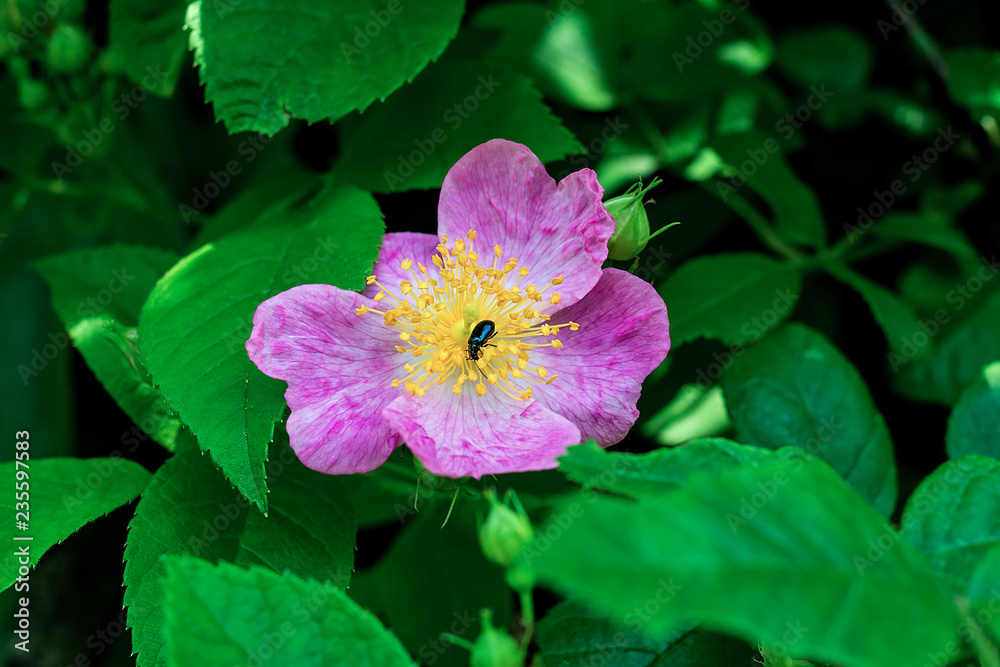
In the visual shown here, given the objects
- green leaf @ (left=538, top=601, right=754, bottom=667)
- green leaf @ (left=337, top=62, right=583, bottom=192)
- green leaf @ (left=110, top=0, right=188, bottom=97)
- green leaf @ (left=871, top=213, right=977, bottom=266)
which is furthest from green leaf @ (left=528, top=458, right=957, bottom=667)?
green leaf @ (left=110, top=0, right=188, bottom=97)

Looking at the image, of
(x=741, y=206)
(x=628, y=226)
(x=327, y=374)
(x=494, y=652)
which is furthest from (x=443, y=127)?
(x=494, y=652)

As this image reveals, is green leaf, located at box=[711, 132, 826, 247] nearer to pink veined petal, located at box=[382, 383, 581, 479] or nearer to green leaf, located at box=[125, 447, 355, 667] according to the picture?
pink veined petal, located at box=[382, 383, 581, 479]

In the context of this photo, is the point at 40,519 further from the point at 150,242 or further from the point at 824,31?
the point at 824,31

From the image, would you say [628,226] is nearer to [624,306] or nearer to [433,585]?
[624,306]

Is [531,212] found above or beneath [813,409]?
above

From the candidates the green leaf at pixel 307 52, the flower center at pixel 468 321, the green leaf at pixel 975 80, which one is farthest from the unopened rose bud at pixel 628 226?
the green leaf at pixel 975 80

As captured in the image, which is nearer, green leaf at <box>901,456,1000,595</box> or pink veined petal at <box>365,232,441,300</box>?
green leaf at <box>901,456,1000,595</box>

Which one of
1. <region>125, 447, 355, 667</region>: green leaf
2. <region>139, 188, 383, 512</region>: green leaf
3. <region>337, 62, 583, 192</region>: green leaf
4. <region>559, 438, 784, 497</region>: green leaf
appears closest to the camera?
<region>559, 438, 784, 497</region>: green leaf
